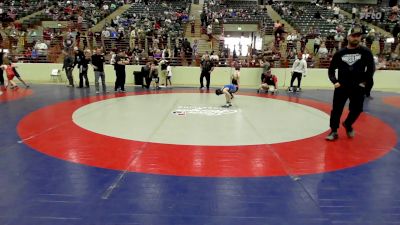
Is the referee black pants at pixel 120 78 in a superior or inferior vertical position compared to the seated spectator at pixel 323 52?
inferior

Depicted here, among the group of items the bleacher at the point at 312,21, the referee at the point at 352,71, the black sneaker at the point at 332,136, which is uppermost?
the bleacher at the point at 312,21

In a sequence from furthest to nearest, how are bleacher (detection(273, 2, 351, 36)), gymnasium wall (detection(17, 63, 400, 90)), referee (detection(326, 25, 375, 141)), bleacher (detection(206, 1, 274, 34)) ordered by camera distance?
bleacher (detection(206, 1, 274, 34))
bleacher (detection(273, 2, 351, 36))
gymnasium wall (detection(17, 63, 400, 90))
referee (detection(326, 25, 375, 141))

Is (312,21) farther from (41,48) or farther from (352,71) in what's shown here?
(352,71)

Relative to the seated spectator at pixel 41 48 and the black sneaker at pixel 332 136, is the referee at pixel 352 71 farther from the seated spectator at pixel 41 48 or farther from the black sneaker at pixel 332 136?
the seated spectator at pixel 41 48

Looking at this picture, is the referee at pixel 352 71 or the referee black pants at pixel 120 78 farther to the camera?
the referee black pants at pixel 120 78

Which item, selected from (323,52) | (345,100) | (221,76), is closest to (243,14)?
(323,52)

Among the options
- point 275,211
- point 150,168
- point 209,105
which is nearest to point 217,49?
point 209,105

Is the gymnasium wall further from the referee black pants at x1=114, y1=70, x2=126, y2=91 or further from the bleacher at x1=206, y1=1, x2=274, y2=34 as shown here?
the bleacher at x1=206, y1=1, x2=274, y2=34

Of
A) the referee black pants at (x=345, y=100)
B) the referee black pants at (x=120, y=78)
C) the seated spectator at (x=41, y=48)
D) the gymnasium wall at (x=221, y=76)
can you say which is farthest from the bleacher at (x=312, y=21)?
the referee black pants at (x=345, y=100)

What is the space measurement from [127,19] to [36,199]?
795 inches

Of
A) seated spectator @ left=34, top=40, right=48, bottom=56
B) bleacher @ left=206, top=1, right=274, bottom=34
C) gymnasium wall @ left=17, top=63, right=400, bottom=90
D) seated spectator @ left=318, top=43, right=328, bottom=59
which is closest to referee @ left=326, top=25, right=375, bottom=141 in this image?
gymnasium wall @ left=17, top=63, right=400, bottom=90

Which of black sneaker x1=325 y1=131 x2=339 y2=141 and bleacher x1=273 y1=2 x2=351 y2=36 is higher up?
bleacher x1=273 y1=2 x2=351 y2=36

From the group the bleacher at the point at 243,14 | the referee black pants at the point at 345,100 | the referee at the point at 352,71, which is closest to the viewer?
the referee at the point at 352,71

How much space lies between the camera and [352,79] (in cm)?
631
